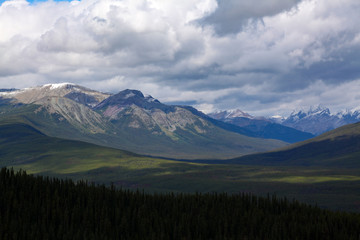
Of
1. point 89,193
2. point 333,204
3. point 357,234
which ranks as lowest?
point 333,204

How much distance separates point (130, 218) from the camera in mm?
41406

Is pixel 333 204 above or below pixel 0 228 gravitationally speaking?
below

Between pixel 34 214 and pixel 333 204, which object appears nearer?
pixel 34 214

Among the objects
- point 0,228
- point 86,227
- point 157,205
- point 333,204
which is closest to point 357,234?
point 157,205

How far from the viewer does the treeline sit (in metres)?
34.8

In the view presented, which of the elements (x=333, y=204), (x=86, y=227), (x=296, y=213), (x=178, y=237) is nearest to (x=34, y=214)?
(x=86, y=227)

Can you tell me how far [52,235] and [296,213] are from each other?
2720cm

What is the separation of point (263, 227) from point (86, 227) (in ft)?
51.9

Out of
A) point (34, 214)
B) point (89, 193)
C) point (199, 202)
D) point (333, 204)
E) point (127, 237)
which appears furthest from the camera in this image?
point (333, 204)

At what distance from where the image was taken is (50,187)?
1859 inches

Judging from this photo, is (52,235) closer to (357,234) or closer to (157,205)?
(157,205)

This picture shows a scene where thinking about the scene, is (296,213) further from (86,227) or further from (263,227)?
(86,227)

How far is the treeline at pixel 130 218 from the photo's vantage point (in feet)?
114

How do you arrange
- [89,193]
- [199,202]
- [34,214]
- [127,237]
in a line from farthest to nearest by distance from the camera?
[199,202] < [89,193] < [34,214] < [127,237]
